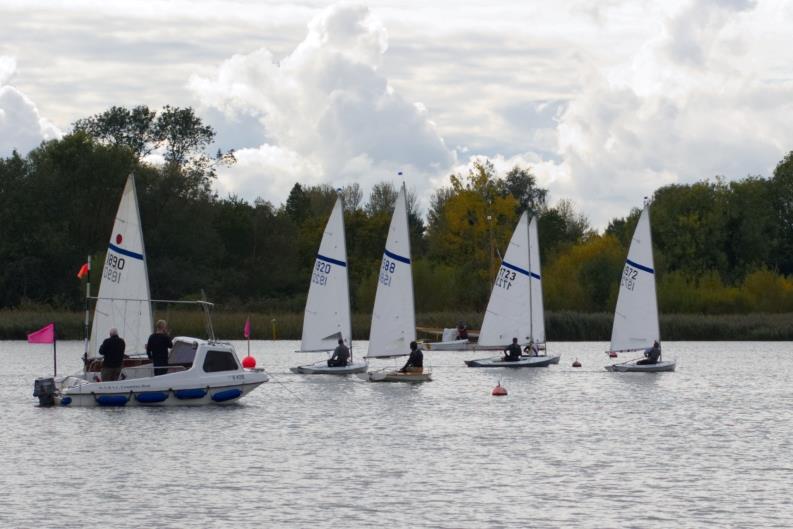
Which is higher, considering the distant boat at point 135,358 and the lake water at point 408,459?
the distant boat at point 135,358

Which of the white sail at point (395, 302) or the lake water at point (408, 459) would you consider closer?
the lake water at point (408, 459)

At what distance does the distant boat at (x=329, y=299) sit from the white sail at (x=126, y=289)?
48.8 ft

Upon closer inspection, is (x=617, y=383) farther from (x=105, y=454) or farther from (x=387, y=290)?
(x=105, y=454)

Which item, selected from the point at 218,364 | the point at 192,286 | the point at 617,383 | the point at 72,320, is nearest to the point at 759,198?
the point at 192,286

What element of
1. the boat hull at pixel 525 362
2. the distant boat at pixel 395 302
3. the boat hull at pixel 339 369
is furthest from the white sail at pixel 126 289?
the boat hull at pixel 525 362

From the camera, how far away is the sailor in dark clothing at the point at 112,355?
41281 mm

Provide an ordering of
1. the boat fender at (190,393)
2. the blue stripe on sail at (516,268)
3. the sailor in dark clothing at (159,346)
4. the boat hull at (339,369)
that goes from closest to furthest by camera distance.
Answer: the sailor in dark clothing at (159,346), the boat fender at (190,393), the boat hull at (339,369), the blue stripe on sail at (516,268)

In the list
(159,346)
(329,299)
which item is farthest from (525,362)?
(159,346)

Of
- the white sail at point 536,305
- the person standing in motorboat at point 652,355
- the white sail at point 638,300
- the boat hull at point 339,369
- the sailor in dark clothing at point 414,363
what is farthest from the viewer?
the white sail at point 536,305

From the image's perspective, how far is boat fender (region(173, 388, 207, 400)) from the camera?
43.1m

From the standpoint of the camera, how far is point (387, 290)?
58219 millimetres

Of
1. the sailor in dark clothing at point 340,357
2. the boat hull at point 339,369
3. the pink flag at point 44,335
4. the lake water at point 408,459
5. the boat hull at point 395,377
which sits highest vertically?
the pink flag at point 44,335

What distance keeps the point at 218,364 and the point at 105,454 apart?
911cm

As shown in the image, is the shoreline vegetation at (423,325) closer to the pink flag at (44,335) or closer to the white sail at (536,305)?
the white sail at (536,305)
